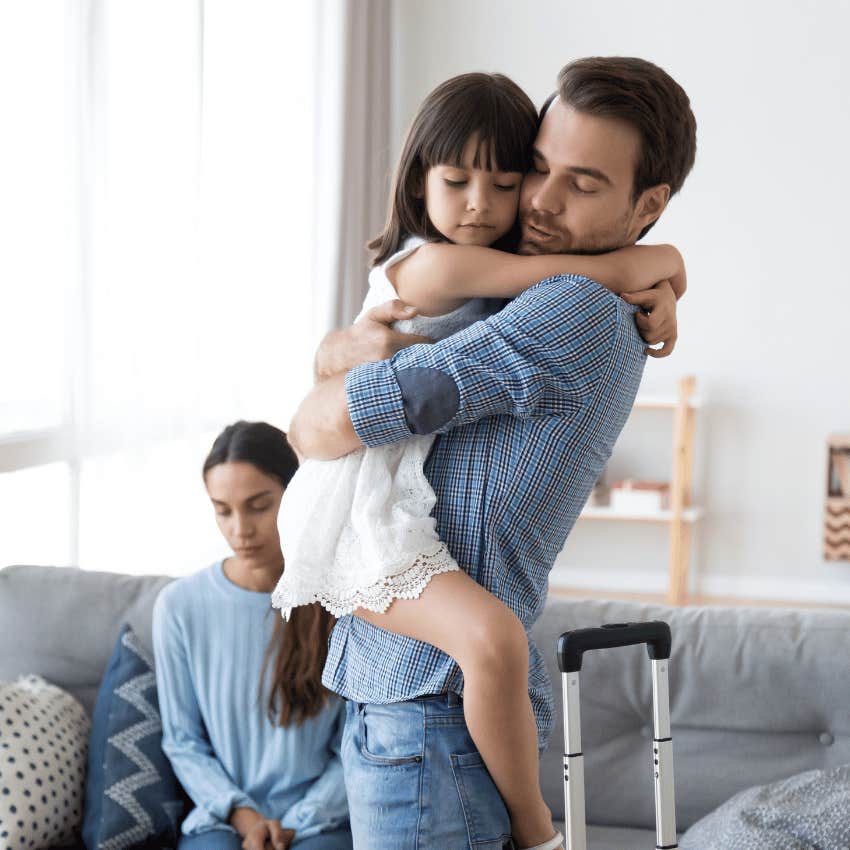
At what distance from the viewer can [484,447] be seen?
1.09 metres

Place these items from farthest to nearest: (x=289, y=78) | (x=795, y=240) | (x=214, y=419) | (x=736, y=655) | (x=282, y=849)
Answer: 1. (x=795, y=240)
2. (x=289, y=78)
3. (x=214, y=419)
4. (x=736, y=655)
5. (x=282, y=849)

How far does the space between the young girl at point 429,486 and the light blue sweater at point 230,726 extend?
87 centimetres

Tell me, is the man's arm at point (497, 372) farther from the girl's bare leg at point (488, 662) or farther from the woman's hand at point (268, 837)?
the woman's hand at point (268, 837)

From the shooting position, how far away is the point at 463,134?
1.27 metres

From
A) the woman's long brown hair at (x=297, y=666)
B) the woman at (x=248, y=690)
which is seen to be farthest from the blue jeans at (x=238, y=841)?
the woman's long brown hair at (x=297, y=666)

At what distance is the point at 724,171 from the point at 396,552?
14.6 feet

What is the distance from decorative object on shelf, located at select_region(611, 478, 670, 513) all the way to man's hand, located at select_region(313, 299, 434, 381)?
3846mm

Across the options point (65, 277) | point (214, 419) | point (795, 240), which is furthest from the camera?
point (795, 240)

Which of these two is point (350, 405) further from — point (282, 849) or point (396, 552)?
point (282, 849)

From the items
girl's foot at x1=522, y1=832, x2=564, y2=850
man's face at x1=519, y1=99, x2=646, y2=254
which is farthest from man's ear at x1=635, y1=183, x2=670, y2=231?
girl's foot at x1=522, y1=832, x2=564, y2=850

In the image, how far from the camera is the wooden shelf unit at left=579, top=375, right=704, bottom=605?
4.90 metres

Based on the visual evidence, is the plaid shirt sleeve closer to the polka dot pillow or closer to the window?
the polka dot pillow

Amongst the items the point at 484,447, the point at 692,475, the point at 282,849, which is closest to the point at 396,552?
the point at 484,447

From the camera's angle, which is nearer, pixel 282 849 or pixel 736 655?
pixel 282 849
